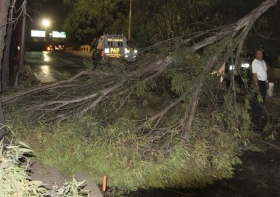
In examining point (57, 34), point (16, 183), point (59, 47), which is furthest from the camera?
point (57, 34)

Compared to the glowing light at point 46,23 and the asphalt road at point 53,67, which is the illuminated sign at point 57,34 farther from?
the asphalt road at point 53,67

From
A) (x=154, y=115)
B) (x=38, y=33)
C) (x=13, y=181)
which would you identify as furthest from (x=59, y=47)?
(x=13, y=181)

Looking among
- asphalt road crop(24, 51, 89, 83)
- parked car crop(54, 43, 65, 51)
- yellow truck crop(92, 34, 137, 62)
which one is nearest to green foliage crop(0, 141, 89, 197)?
asphalt road crop(24, 51, 89, 83)

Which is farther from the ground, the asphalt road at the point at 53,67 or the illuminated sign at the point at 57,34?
the illuminated sign at the point at 57,34

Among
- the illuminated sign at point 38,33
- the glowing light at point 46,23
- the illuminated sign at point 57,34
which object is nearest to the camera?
the glowing light at point 46,23

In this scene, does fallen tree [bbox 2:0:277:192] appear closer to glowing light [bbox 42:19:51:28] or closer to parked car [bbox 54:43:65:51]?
Result: parked car [bbox 54:43:65:51]

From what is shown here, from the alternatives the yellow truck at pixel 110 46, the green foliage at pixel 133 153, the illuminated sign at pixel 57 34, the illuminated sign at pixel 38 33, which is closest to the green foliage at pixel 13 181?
the green foliage at pixel 133 153

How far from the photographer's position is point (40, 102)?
718 centimetres

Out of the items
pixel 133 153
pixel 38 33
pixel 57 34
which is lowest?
pixel 133 153

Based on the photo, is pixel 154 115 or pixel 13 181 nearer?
pixel 13 181

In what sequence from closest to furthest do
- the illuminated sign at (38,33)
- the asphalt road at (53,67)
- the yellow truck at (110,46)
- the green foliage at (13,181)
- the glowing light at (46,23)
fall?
the green foliage at (13,181) → the asphalt road at (53,67) → the yellow truck at (110,46) → the glowing light at (46,23) → the illuminated sign at (38,33)

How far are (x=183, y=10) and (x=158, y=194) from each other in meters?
14.8

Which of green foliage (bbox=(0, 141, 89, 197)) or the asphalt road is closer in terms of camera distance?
green foliage (bbox=(0, 141, 89, 197))

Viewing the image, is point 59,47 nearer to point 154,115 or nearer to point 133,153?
point 154,115
